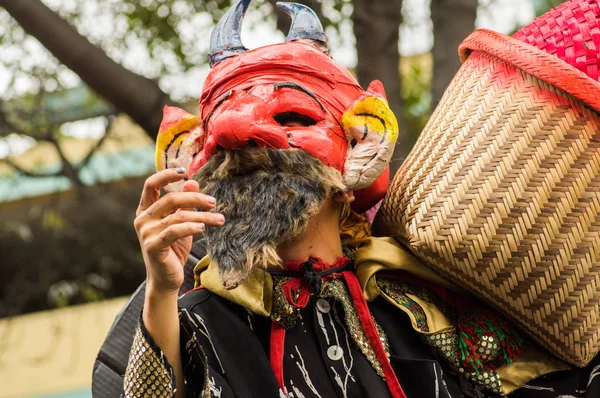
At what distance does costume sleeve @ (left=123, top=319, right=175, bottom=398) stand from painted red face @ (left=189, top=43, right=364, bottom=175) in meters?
0.55

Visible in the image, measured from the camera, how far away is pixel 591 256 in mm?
2426

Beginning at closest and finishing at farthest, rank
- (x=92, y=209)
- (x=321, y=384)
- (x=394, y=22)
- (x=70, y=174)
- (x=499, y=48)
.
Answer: (x=321, y=384) < (x=499, y=48) < (x=394, y=22) < (x=70, y=174) < (x=92, y=209)

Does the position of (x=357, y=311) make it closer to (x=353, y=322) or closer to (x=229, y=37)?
(x=353, y=322)

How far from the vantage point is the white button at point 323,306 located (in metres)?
2.50

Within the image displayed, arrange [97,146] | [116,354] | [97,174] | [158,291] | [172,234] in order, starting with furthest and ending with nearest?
[97,174] → [97,146] → [116,354] → [158,291] → [172,234]

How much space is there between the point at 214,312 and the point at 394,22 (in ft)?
6.75

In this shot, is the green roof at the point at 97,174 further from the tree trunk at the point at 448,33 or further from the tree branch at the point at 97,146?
the tree trunk at the point at 448,33

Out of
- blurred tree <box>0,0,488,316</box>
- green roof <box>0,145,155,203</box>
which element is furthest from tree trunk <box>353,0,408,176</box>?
green roof <box>0,145,155,203</box>

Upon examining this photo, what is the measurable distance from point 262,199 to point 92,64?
5.54ft

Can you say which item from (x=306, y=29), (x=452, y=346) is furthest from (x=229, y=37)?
(x=452, y=346)

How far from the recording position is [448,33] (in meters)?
4.20

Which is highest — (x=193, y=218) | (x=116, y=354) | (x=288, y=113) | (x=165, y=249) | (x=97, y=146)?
(x=288, y=113)

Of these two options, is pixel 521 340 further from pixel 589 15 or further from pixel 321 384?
pixel 589 15

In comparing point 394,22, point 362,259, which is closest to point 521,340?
point 362,259
